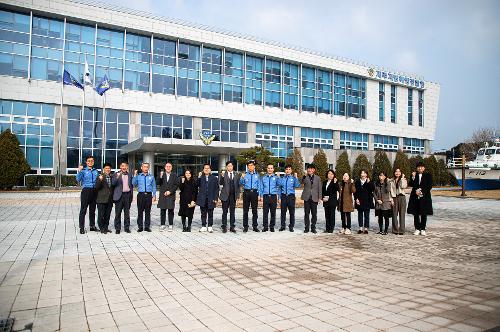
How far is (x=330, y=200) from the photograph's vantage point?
9.59m

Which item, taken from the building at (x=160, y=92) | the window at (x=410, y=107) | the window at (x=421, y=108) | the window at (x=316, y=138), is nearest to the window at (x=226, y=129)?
the building at (x=160, y=92)

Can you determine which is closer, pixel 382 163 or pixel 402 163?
pixel 382 163

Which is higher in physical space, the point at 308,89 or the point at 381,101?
the point at 308,89

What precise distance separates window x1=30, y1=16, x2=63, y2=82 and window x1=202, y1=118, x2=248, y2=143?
Answer: 48.1 ft

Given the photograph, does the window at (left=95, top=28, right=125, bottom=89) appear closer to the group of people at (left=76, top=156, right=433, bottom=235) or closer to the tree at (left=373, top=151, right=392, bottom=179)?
the group of people at (left=76, top=156, right=433, bottom=235)

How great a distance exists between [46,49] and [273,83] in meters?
23.7

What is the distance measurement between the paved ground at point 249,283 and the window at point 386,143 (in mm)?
43017

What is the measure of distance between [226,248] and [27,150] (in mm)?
29577

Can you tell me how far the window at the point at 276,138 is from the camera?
39.8 metres

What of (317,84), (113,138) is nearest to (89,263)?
(113,138)

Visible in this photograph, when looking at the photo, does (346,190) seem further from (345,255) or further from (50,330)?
(50,330)

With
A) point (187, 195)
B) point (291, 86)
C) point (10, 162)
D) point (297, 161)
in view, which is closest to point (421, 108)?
point (291, 86)

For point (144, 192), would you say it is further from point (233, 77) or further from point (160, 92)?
point (233, 77)

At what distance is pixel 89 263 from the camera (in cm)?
588
